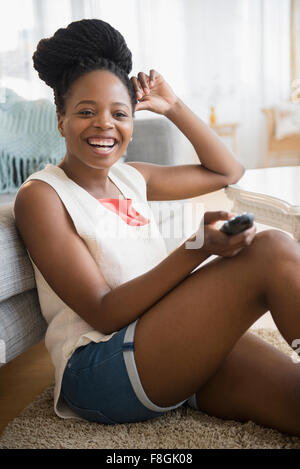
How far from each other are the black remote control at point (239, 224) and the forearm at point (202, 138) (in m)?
0.59

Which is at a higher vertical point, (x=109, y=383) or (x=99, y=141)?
(x=99, y=141)

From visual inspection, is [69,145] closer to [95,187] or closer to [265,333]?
[95,187]

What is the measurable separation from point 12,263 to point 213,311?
476 millimetres

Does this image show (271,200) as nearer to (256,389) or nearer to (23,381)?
(256,389)

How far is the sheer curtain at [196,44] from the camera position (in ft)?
15.9

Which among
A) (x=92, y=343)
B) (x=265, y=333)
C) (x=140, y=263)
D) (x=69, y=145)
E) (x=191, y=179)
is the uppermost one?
(x=69, y=145)

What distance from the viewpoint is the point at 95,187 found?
117cm

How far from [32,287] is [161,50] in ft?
13.7

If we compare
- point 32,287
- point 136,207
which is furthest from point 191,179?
point 32,287

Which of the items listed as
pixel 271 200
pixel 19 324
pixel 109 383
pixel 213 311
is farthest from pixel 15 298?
pixel 271 200

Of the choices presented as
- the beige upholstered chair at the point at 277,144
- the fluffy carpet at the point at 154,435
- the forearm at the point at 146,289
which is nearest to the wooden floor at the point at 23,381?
the fluffy carpet at the point at 154,435

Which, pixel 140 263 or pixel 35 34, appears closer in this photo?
pixel 140 263

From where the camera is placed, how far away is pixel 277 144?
512cm
